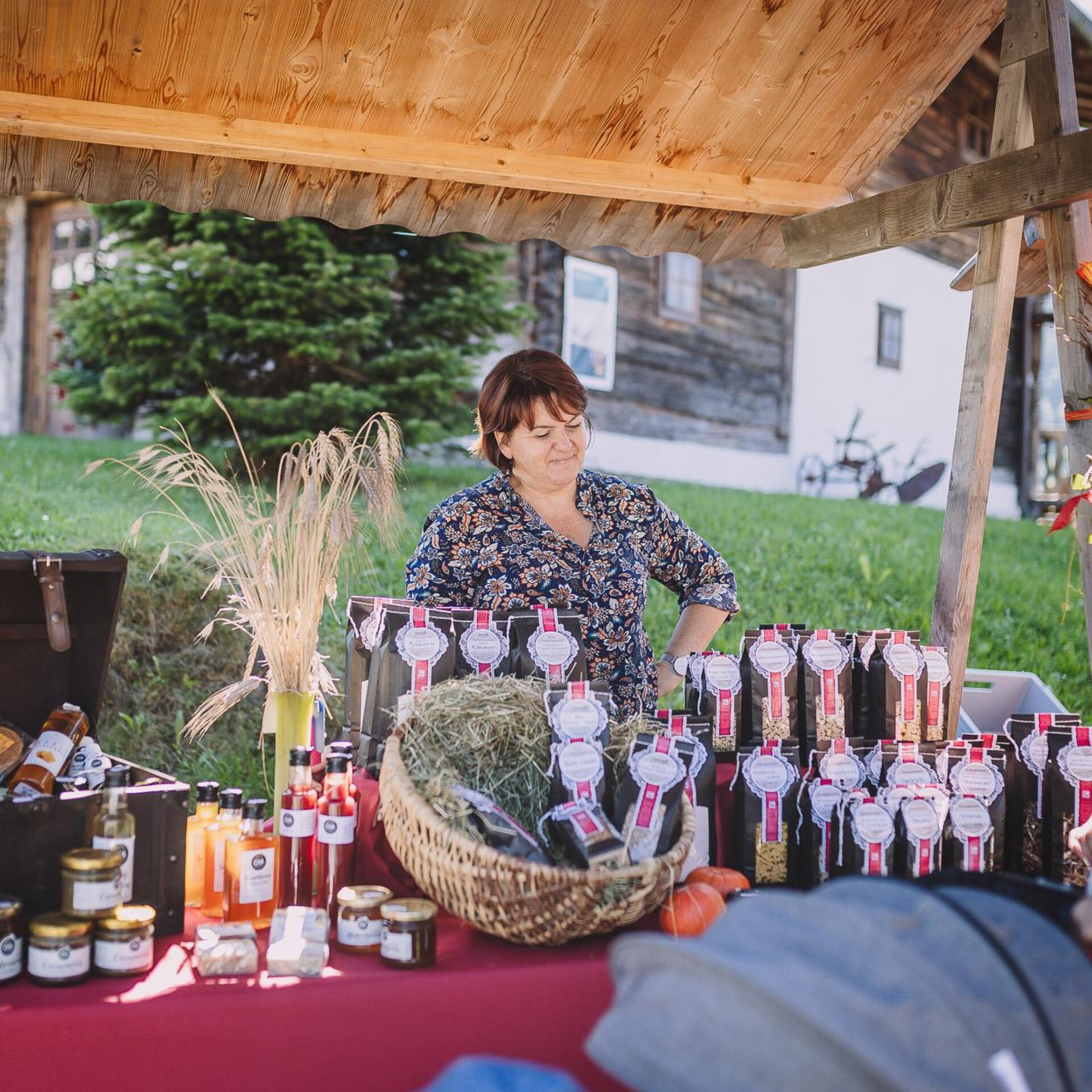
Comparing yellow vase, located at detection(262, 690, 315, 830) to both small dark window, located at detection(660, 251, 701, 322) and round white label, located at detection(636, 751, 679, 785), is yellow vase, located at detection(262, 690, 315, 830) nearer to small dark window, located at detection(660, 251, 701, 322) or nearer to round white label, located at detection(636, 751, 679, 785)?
round white label, located at detection(636, 751, 679, 785)

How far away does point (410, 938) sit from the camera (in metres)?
1.55

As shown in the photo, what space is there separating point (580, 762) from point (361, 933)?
40 centimetres

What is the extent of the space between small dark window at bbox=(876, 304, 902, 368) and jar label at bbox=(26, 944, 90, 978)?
43.0 feet

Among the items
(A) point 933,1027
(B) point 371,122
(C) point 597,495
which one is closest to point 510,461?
(C) point 597,495

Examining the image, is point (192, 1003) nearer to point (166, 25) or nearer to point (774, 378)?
point (166, 25)

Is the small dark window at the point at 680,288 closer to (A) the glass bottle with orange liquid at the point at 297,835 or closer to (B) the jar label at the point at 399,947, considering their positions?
(A) the glass bottle with orange liquid at the point at 297,835

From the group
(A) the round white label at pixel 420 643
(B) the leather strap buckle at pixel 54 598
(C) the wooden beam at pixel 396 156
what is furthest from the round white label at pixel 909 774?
(C) the wooden beam at pixel 396 156

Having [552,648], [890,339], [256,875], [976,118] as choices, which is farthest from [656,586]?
[976,118]

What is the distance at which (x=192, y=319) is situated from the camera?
7.23 metres

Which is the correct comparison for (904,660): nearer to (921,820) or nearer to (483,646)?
(921,820)

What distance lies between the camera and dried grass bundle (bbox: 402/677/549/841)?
1708 mm

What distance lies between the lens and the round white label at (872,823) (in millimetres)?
1862

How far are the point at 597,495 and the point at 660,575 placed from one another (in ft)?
1.01

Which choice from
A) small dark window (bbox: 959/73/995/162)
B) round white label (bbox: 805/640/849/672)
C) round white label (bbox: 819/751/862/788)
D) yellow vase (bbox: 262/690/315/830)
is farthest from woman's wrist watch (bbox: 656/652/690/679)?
small dark window (bbox: 959/73/995/162)
